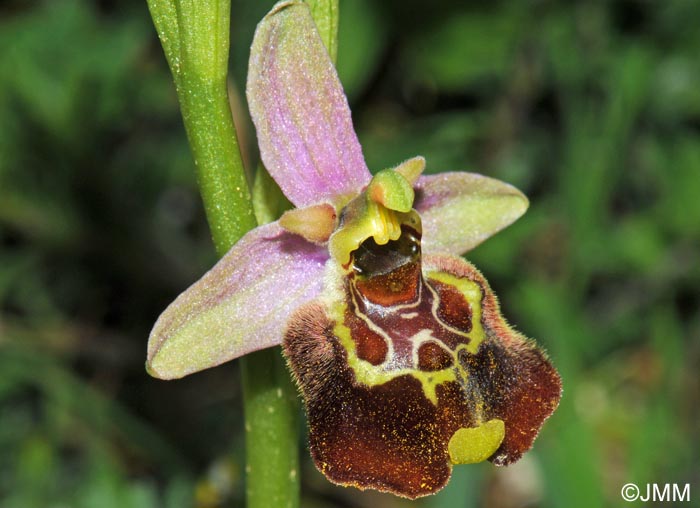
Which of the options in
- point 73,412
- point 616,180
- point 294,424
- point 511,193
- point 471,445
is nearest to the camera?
point 471,445

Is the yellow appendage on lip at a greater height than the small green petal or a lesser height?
lesser

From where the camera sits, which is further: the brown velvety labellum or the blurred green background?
the blurred green background

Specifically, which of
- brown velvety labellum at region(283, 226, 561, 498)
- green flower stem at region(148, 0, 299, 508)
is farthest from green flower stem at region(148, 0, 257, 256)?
brown velvety labellum at region(283, 226, 561, 498)

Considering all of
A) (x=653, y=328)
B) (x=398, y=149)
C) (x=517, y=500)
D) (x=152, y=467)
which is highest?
(x=398, y=149)

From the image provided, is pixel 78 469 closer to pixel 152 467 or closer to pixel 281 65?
pixel 152 467

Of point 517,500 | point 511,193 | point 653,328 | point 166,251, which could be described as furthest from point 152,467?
point 511,193

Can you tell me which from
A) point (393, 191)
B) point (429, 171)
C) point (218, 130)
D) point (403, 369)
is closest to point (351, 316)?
point (403, 369)

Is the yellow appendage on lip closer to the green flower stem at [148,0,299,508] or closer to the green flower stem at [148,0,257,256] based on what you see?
the green flower stem at [148,0,299,508]

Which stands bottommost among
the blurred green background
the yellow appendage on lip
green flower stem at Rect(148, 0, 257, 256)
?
the blurred green background
